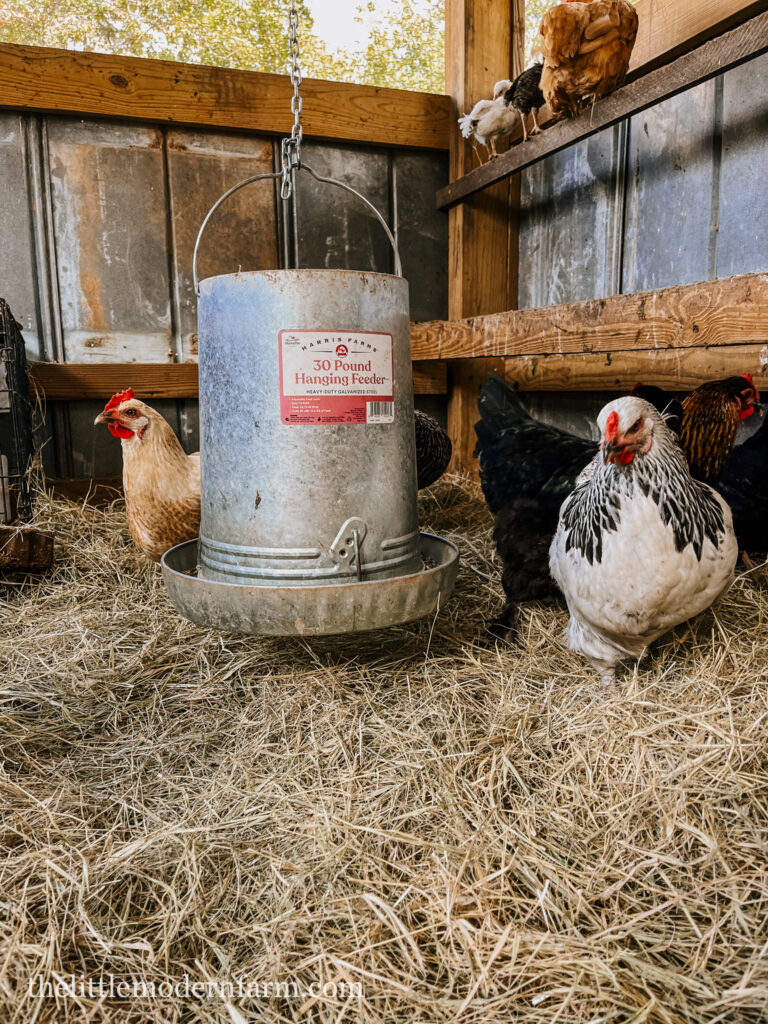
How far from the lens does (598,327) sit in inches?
87.0

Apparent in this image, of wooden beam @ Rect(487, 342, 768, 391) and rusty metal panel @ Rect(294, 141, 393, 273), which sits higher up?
rusty metal panel @ Rect(294, 141, 393, 273)

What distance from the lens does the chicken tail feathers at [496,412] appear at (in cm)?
276

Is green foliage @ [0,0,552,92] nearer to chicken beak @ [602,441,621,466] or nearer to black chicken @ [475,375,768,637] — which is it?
black chicken @ [475,375,768,637]

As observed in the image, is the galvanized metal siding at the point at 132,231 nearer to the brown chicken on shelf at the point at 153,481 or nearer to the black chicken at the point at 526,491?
the brown chicken on shelf at the point at 153,481

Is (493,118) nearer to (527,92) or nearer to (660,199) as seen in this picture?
(527,92)

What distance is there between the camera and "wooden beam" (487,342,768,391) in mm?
2689

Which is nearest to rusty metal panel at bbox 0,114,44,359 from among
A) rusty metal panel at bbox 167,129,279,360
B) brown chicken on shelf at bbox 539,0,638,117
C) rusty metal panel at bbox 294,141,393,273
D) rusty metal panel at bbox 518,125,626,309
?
rusty metal panel at bbox 167,129,279,360

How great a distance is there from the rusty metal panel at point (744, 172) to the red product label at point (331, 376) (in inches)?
65.7

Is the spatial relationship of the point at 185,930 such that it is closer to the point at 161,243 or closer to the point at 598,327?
the point at 598,327

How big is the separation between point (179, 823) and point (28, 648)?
1119 millimetres

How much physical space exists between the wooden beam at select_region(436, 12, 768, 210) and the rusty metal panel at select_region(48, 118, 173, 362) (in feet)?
5.54

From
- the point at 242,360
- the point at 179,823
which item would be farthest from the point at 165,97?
the point at 179,823

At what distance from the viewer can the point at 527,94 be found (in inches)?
124

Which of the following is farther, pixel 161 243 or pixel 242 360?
pixel 161 243
